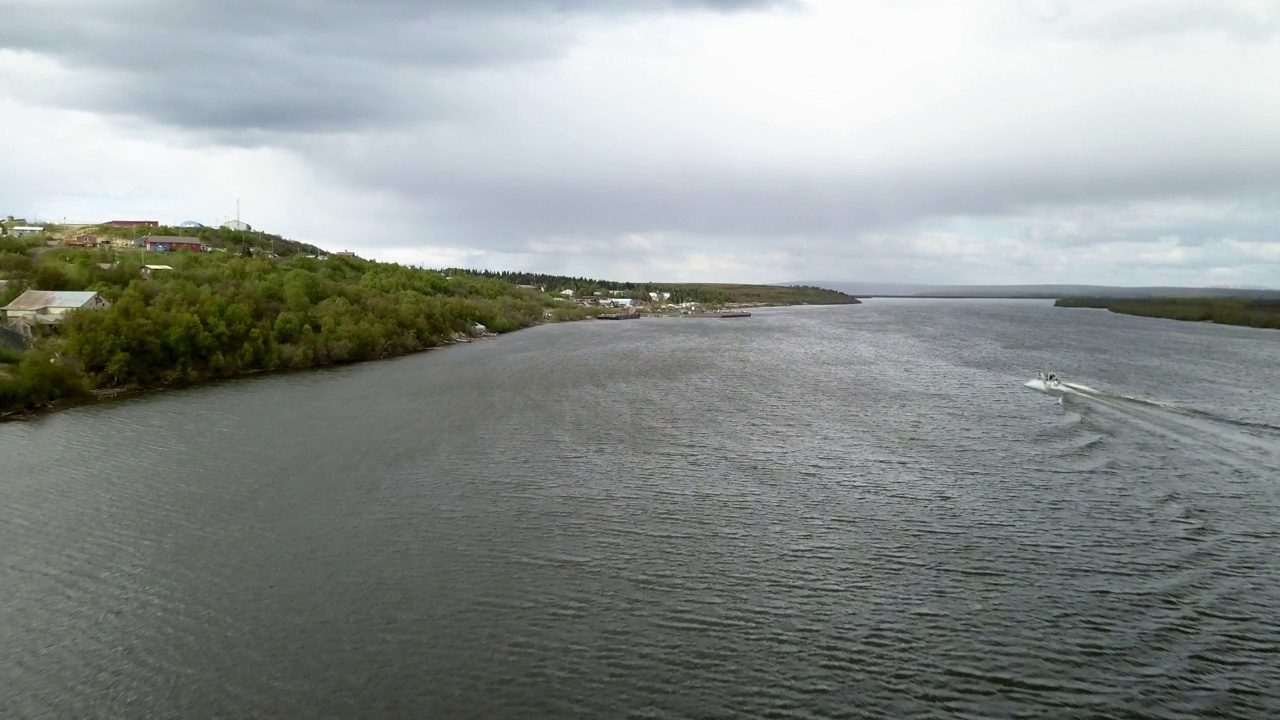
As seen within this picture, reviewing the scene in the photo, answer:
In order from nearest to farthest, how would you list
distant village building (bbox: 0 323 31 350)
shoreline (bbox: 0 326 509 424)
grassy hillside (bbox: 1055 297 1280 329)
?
1. shoreline (bbox: 0 326 509 424)
2. distant village building (bbox: 0 323 31 350)
3. grassy hillside (bbox: 1055 297 1280 329)

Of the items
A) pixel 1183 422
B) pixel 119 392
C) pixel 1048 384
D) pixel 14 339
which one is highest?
pixel 14 339

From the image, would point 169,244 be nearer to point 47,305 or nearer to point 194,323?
point 47,305

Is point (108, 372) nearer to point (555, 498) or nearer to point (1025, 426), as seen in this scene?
point (555, 498)

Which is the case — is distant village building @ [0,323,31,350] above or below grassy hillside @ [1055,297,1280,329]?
below

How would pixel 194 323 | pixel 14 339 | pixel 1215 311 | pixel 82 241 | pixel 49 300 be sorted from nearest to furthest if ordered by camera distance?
pixel 14 339 → pixel 194 323 → pixel 49 300 → pixel 82 241 → pixel 1215 311

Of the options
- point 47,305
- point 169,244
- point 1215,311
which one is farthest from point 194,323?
point 1215,311

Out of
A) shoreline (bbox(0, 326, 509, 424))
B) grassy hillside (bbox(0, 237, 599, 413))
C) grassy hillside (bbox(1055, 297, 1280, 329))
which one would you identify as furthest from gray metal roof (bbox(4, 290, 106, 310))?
grassy hillside (bbox(1055, 297, 1280, 329))

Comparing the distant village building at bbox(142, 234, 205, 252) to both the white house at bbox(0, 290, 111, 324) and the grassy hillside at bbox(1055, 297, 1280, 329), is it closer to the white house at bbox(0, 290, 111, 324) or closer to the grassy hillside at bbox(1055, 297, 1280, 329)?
the white house at bbox(0, 290, 111, 324)
